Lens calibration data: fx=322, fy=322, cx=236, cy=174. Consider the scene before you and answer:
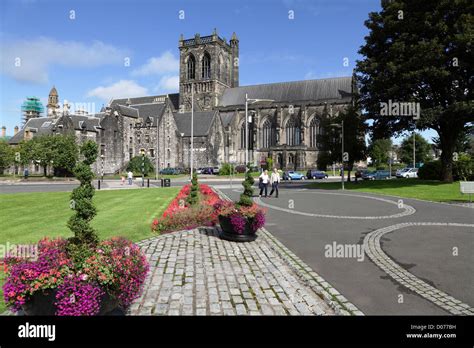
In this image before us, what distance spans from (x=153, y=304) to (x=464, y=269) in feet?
22.1

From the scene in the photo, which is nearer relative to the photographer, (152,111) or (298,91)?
(152,111)

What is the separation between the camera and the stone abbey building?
65.2 meters

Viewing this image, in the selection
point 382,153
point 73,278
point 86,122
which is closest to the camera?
point 73,278

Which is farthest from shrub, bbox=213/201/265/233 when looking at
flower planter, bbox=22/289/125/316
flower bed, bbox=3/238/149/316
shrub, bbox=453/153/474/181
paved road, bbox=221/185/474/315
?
shrub, bbox=453/153/474/181

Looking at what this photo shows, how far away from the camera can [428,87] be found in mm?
27688

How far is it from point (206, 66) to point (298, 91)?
90.5 ft

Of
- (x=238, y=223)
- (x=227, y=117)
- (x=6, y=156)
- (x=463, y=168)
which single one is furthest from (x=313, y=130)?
(x=238, y=223)

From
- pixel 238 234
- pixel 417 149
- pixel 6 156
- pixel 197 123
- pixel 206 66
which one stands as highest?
pixel 206 66

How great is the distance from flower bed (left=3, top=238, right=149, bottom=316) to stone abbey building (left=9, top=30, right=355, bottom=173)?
5281cm

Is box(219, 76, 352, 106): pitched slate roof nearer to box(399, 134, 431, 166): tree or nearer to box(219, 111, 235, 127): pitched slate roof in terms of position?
box(219, 111, 235, 127): pitched slate roof

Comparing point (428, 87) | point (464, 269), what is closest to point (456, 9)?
point (428, 87)

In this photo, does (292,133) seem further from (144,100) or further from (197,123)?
(144,100)

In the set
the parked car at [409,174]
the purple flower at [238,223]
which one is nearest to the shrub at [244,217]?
the purple flower at [238,223]

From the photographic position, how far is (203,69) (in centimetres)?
9306
